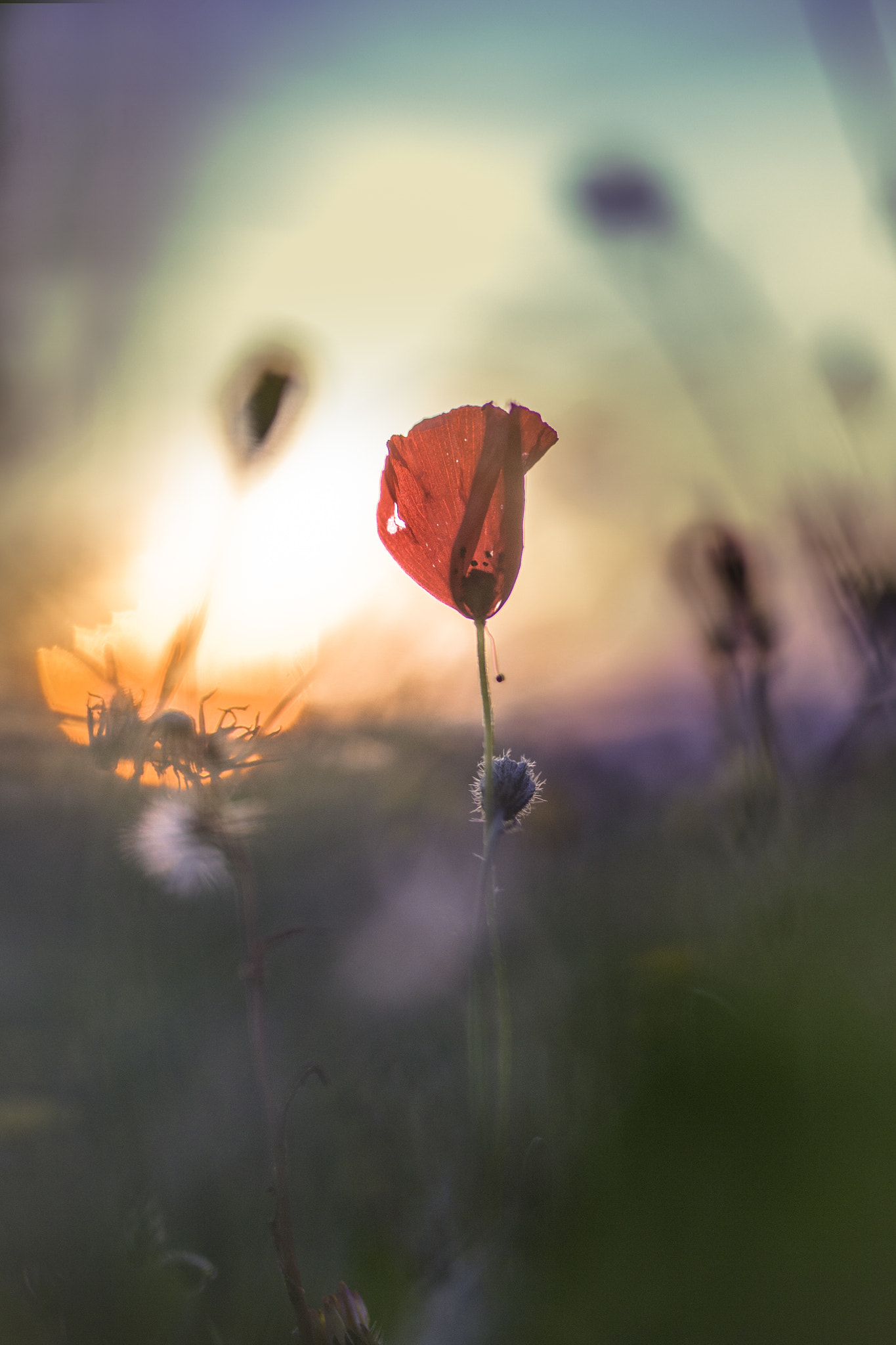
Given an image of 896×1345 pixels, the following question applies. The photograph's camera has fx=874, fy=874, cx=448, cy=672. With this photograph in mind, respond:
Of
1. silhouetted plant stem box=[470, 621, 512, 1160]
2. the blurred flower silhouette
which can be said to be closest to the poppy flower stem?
silhouetted plant stem box=[470, 621, 512, 1160]

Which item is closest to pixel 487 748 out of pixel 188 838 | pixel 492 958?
pixel 492 958

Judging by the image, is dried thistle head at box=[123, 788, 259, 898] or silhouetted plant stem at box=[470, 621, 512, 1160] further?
dried thistle head at box=[123, 788, 259, 898]

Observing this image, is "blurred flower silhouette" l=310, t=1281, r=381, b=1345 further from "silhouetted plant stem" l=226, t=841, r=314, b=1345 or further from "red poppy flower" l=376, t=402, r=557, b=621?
"red poppy flower" l=376, t=402, r=557, b=621

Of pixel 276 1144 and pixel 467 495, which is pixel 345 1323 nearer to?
pixel 276 1144

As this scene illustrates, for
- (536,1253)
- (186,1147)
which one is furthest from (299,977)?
(536,1253)

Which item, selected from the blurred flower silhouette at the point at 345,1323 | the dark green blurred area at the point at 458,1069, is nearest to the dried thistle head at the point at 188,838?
the dark green blurred area at the point at 458,1069

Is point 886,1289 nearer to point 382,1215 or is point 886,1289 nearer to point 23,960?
point 382,1215

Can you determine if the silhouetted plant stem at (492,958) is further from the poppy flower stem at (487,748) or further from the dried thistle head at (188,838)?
the dried thistle head at (188,838)
